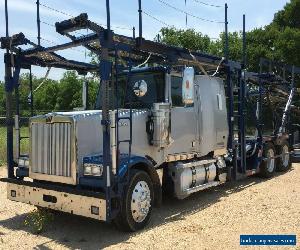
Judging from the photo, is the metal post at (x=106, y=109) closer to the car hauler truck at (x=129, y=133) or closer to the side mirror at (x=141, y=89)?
the car hauler truck at (x=129, y=133)

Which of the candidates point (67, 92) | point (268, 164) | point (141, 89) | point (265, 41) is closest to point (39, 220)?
point (141, 89)

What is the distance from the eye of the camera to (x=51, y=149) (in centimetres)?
674

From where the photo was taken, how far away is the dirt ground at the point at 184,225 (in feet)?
20.2

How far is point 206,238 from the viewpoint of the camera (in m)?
6.30

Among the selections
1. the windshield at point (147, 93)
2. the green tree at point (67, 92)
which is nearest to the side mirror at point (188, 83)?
the windshield at point (147, 93)

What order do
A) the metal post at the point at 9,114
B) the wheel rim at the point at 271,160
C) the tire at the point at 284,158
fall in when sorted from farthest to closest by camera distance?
1. the tire at the point at 284,158
2. the wheel rim at the point at 271,160
3. the metal post at the point at 9,114

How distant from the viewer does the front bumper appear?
19.8 feet

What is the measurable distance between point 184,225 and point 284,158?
6.83 m

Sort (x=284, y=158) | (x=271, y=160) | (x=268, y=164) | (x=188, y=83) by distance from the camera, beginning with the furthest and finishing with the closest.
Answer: (x=284, y=158), (x=271, y=160), (x=268, y=164), (x=188, y=83)

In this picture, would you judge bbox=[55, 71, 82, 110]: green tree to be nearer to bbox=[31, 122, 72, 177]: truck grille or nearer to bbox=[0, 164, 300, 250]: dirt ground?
bbox=[0, 164, 300, 250]: dirt ground

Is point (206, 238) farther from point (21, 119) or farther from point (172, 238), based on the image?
point (21, 119)

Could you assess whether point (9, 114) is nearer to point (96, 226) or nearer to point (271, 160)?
point (96, 226)

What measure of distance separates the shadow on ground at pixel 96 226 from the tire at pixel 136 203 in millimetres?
154

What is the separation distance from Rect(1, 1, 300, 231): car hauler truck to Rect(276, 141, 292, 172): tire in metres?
2.66
